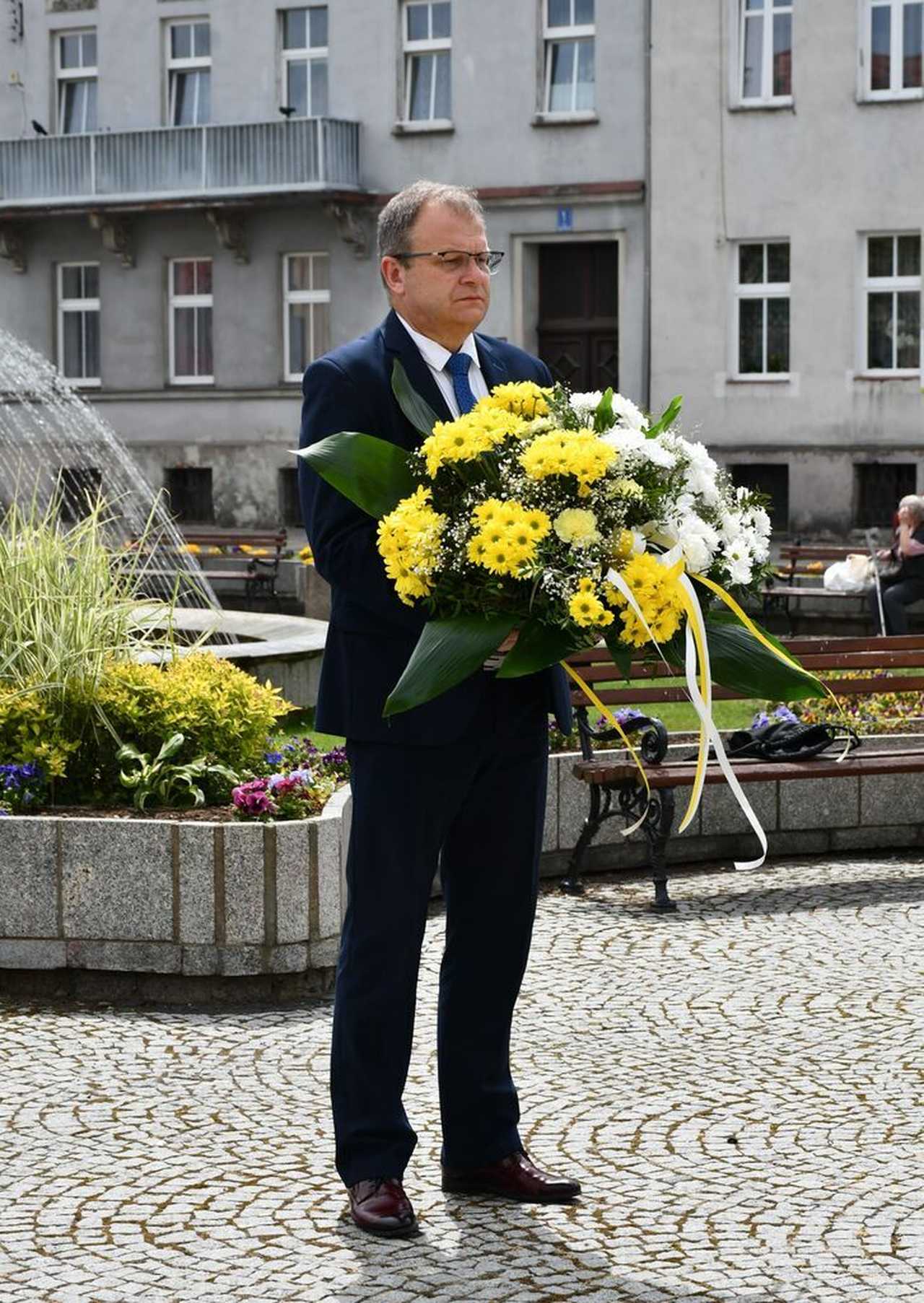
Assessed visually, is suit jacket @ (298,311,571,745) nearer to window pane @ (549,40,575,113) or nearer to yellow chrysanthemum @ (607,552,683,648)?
yellow chrysanthemum @ (607,552,683,648)

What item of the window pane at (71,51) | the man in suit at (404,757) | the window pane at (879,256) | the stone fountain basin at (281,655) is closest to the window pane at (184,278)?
the window pane at (71,51)

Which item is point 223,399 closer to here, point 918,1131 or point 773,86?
point 773,86

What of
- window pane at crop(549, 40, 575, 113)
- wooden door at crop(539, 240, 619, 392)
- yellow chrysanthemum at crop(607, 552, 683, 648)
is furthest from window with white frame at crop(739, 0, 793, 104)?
yellow chrysanthemum at crop(607, 552, 683, 648)

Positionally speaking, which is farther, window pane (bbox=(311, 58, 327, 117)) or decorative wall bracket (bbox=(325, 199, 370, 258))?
window pane (bbox=(311, 58, 327, 117))

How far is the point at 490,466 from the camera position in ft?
15.0

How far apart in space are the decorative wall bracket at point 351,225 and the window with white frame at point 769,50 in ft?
20.4

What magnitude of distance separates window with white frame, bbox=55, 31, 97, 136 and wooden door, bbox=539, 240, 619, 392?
8342 mm

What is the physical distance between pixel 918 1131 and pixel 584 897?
3172 mm

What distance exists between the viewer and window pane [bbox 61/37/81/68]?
38500mm

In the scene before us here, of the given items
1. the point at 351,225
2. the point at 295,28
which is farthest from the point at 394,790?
the point at 295,28

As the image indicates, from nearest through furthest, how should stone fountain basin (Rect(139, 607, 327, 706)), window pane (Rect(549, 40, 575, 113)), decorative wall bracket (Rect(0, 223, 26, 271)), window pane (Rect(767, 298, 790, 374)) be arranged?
stone fountain basin (Rect(139, 607, 327, 706))
window pane (Rect(767, 298, 790, 374))
window pane (Rect(549, 40, 575, 113))
decorative wall bracket (Rect(0, 223, 26, 271))

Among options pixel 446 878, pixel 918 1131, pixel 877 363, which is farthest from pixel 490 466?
pixel 877 363

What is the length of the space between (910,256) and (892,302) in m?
0.67

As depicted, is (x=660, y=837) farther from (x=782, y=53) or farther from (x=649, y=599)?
(x=782, y=53)
